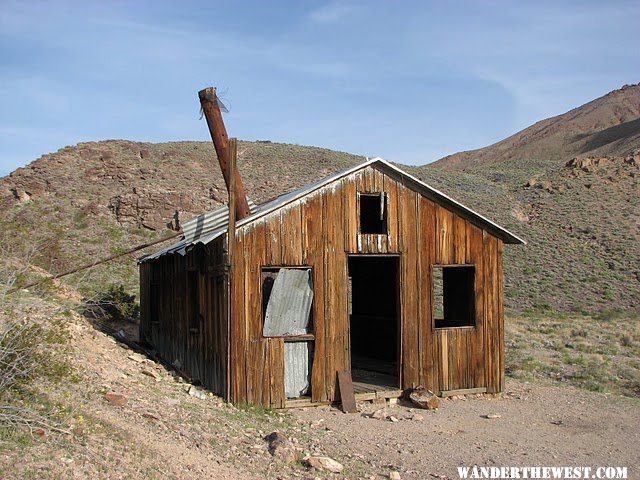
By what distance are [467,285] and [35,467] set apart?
931 centimetres

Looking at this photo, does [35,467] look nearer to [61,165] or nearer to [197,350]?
[197,350]

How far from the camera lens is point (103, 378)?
1041cm

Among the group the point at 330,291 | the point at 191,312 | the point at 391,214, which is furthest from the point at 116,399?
the point at 391,214

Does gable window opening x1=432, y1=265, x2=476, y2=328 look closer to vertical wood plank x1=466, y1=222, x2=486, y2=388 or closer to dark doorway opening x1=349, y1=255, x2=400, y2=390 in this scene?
vertical wood plank x1=466, y1=222, x2=486, y2=388

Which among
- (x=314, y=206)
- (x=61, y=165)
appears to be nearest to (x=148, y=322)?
(x=314, y=206)

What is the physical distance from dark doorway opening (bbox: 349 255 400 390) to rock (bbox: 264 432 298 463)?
245 inches

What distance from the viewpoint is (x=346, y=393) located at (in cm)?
1117

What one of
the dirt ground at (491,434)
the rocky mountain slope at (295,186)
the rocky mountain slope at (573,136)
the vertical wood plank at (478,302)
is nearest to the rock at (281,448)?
the dirt ground at (491,434)

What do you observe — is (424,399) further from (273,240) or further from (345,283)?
(273,240)

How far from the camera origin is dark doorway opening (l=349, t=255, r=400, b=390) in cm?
1596

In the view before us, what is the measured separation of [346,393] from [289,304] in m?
1.87

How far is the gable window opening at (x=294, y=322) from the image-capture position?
36.5 feet

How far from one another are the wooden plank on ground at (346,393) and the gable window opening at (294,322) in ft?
1.89

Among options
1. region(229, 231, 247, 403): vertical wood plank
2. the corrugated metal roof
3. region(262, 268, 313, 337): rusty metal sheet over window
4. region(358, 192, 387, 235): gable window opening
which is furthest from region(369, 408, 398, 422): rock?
the corrugated metal roof
